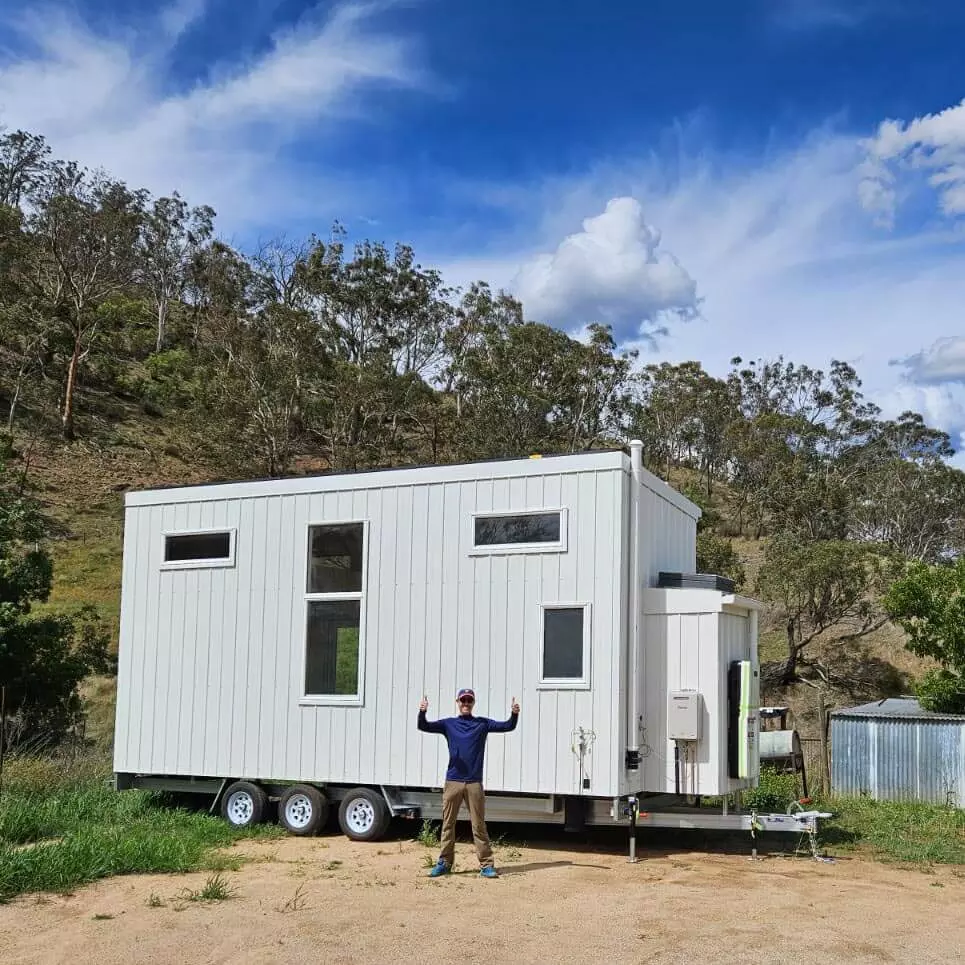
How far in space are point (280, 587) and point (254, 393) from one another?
26.1 metres

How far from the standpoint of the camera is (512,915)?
7539 mm

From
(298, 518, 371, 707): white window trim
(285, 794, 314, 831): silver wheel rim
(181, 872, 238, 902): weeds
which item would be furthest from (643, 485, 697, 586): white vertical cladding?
(181, 872, 238, 902): weeds

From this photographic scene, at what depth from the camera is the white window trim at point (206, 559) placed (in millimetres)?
12203

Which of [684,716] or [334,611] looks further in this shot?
[334,611]

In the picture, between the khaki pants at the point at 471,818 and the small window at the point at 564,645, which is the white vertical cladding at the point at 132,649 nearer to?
the khaki pants at the point at 471,818

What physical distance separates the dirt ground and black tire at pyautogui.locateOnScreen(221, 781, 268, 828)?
1619 millimetres

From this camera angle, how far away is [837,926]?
7312mm

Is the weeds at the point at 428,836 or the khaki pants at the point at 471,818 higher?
the khaki pants at the point at 471,818

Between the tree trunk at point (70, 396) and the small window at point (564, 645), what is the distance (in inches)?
1340

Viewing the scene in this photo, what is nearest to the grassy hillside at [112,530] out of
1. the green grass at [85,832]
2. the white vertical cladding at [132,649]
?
the white vertical cladding at [132,649]


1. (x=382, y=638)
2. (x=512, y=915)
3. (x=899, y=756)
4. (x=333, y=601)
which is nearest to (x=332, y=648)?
(x=333, y=601)

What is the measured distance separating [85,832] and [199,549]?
3666 millimetres

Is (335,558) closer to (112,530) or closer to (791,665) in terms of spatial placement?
(791,665)

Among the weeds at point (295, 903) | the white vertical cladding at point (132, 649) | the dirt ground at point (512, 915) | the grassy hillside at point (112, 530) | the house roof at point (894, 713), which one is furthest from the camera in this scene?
the grassy hillside at point (112, 530)
